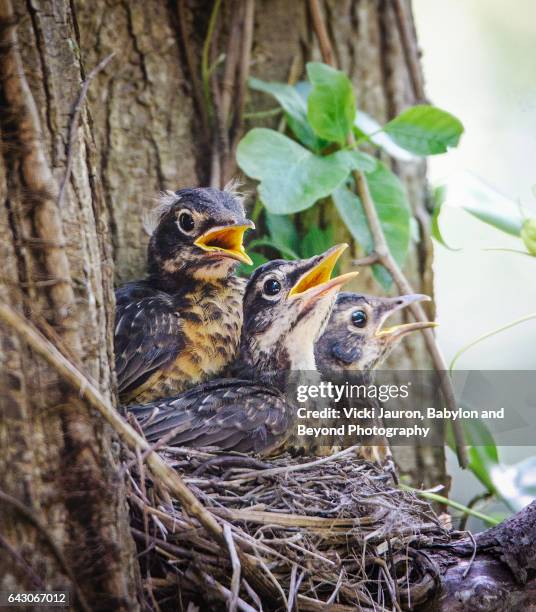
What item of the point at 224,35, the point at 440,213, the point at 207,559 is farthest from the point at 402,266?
the point at 207,559

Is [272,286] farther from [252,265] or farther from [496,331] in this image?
[496,331]

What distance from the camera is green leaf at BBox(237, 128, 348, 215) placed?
1.69 metres

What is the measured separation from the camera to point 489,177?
73.9 inches

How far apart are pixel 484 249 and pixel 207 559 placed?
1.00 metres

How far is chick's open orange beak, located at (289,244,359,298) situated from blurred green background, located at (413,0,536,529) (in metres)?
0.35

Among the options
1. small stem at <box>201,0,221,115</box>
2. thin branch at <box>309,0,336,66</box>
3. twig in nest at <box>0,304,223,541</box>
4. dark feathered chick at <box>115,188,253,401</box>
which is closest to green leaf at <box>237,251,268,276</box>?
dark feathered chick at <box>115,188,253,401</box>

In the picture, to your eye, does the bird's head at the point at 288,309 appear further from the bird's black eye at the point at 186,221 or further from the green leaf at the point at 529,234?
the green leaf at the point at 529,234

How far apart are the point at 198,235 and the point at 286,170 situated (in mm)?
292

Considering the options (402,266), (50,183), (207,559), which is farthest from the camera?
(402,266)

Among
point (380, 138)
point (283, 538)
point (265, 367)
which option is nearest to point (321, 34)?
point (380, 138)

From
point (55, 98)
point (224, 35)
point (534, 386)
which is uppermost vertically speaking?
point (224, 35)

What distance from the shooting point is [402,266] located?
197 centimetres

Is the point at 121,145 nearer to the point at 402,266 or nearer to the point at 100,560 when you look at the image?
the point at 402,266

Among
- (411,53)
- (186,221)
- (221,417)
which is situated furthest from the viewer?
(411,53)
